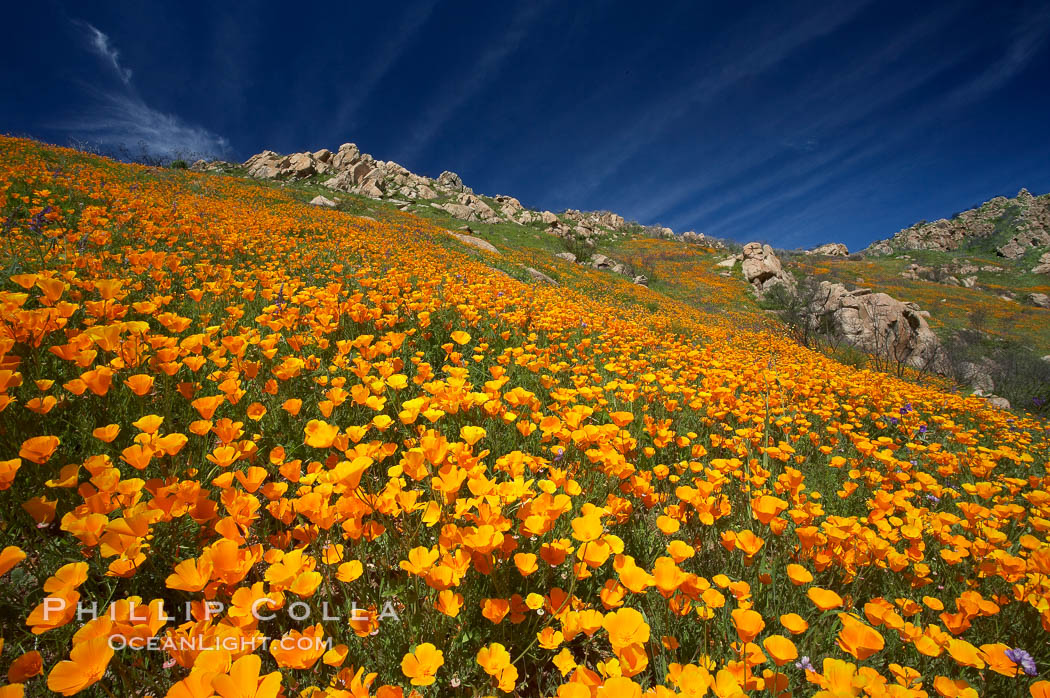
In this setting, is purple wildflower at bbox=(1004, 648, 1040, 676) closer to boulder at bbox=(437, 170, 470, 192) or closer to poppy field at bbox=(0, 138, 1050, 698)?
poppy field at bbox=(0, 138, 1050, 698)

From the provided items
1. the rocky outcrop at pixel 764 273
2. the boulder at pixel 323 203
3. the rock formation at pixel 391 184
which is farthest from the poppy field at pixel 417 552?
the rock formation at pixel 391 184

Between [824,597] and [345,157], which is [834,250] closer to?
[345,157]

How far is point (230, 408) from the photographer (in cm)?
252

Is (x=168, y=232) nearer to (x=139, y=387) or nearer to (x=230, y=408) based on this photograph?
(x=230, y=408)

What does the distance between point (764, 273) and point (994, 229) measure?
54362 mm

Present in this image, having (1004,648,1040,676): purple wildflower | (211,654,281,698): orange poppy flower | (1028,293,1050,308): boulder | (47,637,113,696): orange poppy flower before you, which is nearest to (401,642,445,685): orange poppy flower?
(211,654,281,698): orange poppy flower

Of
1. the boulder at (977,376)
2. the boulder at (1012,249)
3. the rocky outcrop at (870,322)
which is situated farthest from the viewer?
the boulder at (1012,249)

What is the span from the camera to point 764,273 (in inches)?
996

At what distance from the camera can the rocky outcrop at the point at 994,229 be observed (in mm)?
45906

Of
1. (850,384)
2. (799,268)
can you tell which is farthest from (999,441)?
(799,268)

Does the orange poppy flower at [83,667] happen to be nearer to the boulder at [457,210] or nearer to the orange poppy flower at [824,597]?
the orange poppy flower at [824,597]

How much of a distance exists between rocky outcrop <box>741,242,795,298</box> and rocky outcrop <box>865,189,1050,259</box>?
40.7 meters

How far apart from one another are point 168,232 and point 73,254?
101 inches

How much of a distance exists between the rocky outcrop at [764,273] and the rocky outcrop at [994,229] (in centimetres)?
4066
